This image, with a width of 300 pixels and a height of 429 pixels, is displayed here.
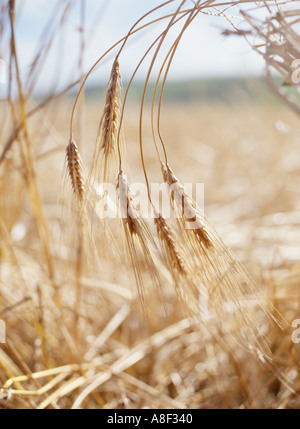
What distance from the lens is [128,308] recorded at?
3.13 feet

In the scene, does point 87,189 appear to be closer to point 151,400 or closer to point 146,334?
point 151,400

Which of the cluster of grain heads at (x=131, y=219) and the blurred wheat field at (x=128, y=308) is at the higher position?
the cluster of grain heads at (x=131, y=219)

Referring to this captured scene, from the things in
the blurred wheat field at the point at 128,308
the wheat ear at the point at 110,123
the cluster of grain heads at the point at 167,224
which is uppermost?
the wheat ear at the point at 110,123

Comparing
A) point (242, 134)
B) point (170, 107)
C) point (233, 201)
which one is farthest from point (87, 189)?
point (170, 107)

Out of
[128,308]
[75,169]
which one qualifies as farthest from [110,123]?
[128,308]

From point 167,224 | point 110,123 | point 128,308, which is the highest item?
point 110,123

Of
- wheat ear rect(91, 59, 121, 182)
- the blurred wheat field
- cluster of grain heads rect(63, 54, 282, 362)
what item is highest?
wheat ear rect(91, 59, 121, 182)

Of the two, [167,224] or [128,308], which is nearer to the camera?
[167,224]

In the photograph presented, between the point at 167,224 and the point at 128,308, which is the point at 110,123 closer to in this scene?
the point at 167,224

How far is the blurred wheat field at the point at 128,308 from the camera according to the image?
0.47 metres

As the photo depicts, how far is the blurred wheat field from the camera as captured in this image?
1.53 ft

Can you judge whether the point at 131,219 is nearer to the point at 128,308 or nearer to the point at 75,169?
the point at 75,169

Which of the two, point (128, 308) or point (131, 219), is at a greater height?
point (131, 219)
